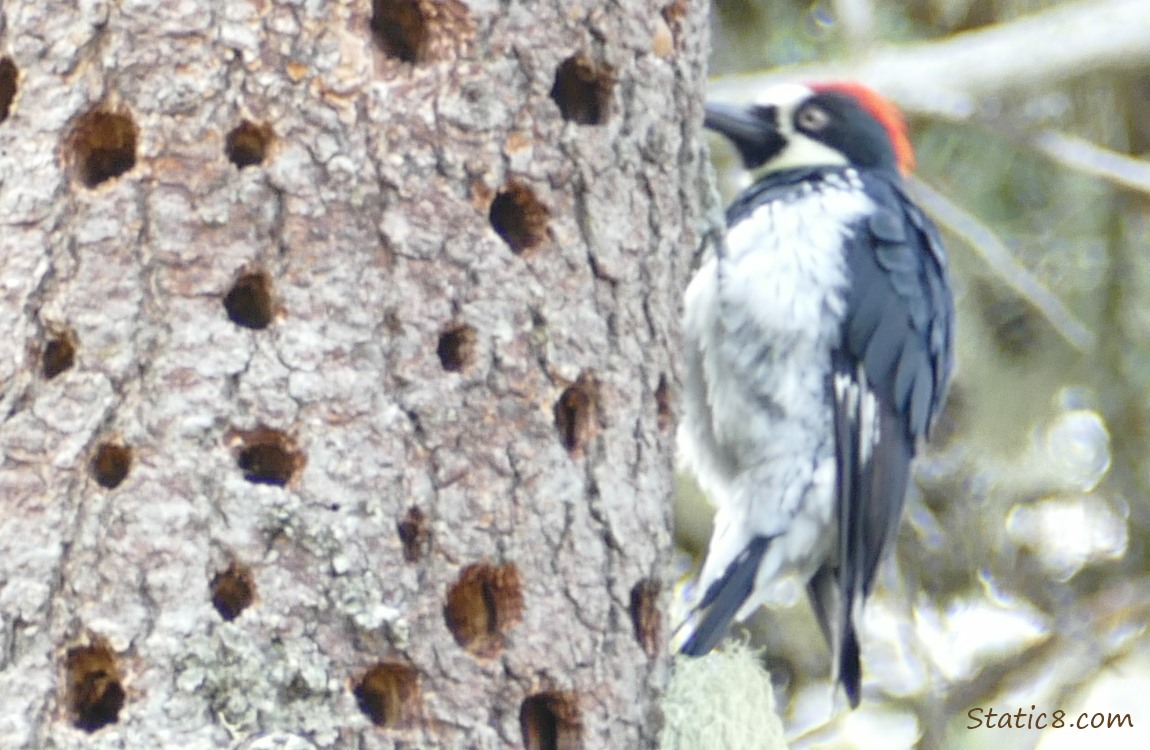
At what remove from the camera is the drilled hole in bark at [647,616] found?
2.21 metres

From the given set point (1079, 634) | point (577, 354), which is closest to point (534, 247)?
point (577, 354)

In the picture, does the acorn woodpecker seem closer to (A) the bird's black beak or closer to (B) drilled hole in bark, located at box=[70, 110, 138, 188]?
(A) the bird's black beak

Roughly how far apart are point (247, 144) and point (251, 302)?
0.58ft

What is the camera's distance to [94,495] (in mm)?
1941

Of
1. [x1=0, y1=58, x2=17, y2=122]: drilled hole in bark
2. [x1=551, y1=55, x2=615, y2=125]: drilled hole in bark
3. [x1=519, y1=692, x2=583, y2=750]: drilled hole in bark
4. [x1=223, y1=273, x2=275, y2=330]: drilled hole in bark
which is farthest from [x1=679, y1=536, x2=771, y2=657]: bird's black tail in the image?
[x1=0, y1=58, x2=17, y2=122]: drilled hole in bark

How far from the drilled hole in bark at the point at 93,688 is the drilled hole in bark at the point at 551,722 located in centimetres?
45

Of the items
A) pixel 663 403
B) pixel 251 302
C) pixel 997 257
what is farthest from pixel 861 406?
pixel 251 302

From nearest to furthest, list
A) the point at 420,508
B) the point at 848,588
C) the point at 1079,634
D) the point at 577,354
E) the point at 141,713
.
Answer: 1. the point at 141,713
2. the point at 420,508
3. the point at 577,354
4. the point at 848,588
5. the point at 1079,634

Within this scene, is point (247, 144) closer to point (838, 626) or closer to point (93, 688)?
point (93, 688)

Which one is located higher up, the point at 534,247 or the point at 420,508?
the point at 534,247

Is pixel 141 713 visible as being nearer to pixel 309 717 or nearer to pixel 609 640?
pixel 309 717

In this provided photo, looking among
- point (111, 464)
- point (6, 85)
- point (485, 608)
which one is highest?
point (6, 85)

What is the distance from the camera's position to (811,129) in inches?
143

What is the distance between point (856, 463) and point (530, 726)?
1.37 m
